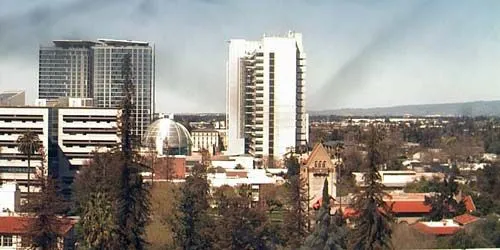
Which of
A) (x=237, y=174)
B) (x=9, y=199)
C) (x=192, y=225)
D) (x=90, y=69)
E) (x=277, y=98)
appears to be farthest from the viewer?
(x=90, y=69)

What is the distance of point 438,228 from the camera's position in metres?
24.2

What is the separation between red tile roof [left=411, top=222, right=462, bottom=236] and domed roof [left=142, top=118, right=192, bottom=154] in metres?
33.3

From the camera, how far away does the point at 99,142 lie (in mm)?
44406

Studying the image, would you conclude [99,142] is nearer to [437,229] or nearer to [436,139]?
[437,229]

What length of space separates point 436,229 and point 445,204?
5.46m

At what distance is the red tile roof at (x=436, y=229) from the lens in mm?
23089

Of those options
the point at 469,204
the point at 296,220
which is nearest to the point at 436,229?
the point at 296,220

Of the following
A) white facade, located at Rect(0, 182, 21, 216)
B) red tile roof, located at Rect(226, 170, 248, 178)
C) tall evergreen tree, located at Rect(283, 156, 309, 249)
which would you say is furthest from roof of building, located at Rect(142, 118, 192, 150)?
tall evergreen tree, located at Rect(283, 156, 309, 249)

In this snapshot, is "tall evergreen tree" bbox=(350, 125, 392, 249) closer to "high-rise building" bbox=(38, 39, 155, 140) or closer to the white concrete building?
the white concrete building

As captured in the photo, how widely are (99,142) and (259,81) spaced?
1671 centimetres

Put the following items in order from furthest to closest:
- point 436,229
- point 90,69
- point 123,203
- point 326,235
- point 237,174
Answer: point 90,69 → point 237,174 → point 436,229 → point 123,203 → point 326,235

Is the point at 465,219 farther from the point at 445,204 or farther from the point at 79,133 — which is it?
the point at 79,133

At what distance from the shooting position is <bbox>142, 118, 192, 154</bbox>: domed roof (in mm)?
56494

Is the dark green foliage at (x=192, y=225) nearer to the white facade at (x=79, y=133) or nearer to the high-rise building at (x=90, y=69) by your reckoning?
the white facade at (x=79, y=133)
